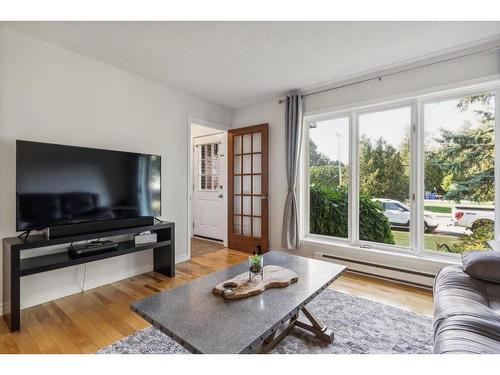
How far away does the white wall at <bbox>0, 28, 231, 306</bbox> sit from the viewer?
2166 millimetres

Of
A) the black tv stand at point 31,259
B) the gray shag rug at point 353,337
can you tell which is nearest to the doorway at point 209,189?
the black tv stand at point 31,259

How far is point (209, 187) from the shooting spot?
496 centimetres

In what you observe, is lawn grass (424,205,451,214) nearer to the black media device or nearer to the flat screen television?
the flat screen television

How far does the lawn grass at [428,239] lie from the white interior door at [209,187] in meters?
2.68

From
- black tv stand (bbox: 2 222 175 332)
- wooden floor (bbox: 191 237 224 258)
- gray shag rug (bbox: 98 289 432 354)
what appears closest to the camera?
gray shag rug (bbox: 98 289 432 354)

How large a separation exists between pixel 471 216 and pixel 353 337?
1886mm

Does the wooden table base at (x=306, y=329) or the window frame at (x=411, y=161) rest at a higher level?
the window frame at (x=411, y=161)

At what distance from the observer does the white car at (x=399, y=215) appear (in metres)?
2.78

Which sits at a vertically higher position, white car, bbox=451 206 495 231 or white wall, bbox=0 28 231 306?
white wall, bbox=0 28 231 306

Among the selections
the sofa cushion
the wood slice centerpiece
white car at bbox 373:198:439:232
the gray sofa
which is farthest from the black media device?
white car at bbox 373:198:439:232

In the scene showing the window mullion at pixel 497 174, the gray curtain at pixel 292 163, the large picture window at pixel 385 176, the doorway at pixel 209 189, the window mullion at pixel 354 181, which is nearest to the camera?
the window mullion at pixel 497 174

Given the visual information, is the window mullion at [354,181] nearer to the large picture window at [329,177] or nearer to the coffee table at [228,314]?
the large picture window at [329,177]

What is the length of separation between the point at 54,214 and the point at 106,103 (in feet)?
4.28

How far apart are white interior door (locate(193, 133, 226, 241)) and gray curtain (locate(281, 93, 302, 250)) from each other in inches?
53.2
